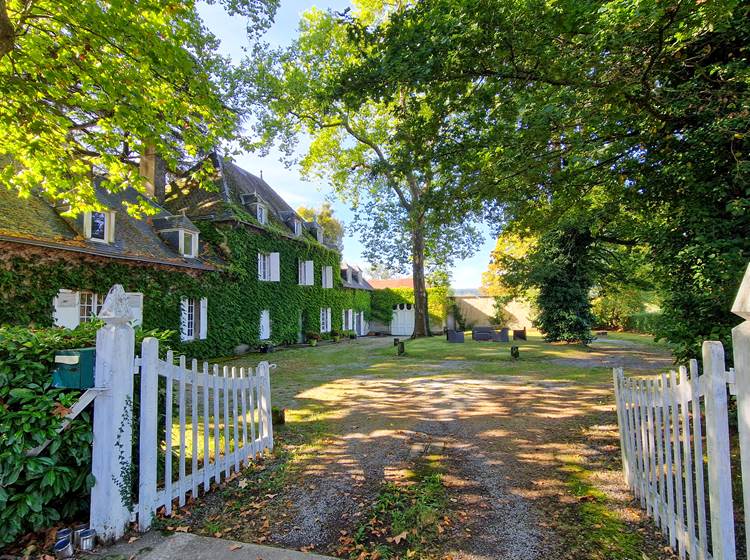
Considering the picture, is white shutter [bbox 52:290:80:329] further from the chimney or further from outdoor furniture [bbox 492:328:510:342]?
outdoor furniture [bbox 492:328:510:342]

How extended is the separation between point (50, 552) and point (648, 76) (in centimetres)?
714

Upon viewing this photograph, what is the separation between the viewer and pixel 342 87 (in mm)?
5148

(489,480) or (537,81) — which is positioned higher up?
(537,81)

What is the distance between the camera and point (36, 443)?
8.59 feet

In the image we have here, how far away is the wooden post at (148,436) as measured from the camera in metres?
3.02

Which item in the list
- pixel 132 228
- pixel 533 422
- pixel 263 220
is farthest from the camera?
pixel 263 220

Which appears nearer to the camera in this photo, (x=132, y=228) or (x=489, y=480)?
(x=489, y=480)

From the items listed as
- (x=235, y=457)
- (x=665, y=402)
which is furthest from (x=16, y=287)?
(x=665, y=402)

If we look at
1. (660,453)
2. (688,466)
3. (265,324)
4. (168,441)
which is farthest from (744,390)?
(265,324)

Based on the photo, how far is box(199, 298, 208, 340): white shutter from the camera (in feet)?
48.0

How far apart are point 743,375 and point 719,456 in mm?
509

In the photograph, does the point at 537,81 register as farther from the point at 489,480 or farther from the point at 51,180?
the point at 51,180

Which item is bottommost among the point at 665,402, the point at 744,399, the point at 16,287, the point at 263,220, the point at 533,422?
the point at 533,422

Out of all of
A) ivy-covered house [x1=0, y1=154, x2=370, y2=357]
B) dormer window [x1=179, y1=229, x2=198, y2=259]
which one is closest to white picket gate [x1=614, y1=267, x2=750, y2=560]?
ivy-covered house [x1=0, y1=154, x2=370, y2=357]
